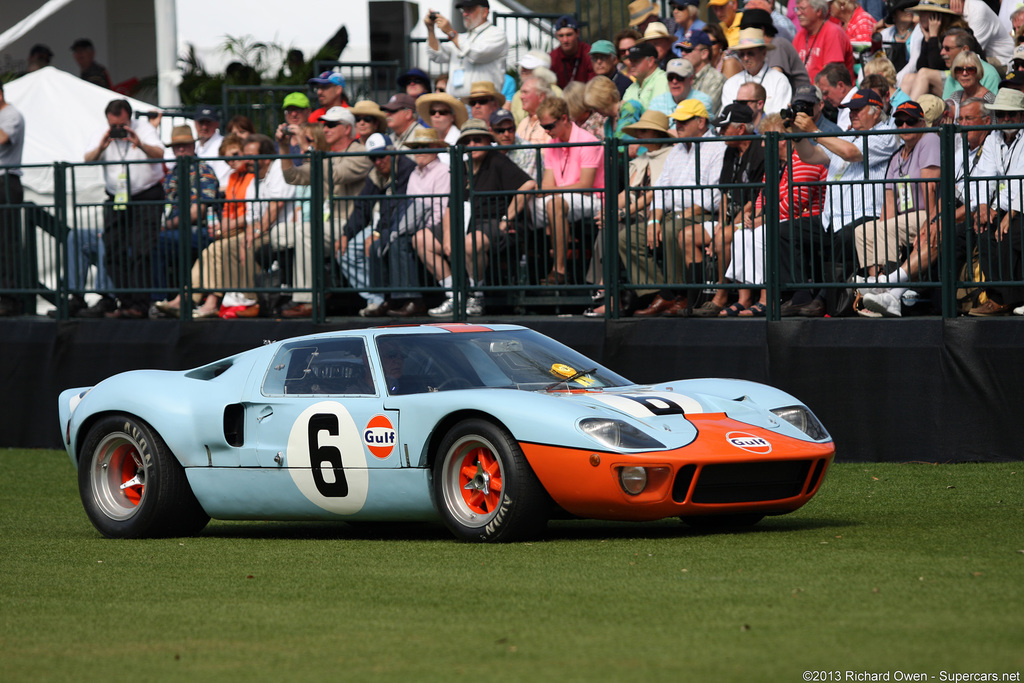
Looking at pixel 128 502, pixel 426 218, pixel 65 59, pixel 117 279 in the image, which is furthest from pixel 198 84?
pixel 128 502

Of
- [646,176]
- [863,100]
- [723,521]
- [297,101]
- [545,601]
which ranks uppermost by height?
[297,101]

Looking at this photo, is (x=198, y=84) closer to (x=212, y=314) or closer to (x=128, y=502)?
(x=212, y=314)

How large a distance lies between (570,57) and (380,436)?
10.1 meters

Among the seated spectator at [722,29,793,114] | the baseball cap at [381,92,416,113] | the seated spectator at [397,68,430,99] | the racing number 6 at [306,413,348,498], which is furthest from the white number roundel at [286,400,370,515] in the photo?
the seated spectator at [397,68,430,99]

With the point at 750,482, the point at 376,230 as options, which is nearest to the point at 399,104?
the point at 376,230

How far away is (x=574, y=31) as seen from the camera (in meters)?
16.9

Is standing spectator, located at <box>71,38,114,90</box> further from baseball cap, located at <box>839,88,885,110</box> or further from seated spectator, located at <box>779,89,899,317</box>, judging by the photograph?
seated spectator, located at <box>779,89,899,317</box>

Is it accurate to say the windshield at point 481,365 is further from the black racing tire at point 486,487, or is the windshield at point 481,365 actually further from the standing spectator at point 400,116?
the standing spectator at point 400,116

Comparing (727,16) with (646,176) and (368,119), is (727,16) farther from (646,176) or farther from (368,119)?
(646,176)

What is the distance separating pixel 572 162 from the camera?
12.1 m

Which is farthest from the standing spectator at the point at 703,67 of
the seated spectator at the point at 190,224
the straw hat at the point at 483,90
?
the seated spectator at the point at 190,224

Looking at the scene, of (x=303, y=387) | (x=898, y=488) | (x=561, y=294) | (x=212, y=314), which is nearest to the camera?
(x=303, y=387)

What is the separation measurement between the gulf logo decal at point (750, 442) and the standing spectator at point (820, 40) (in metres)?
8.41

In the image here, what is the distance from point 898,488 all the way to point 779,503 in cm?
210
